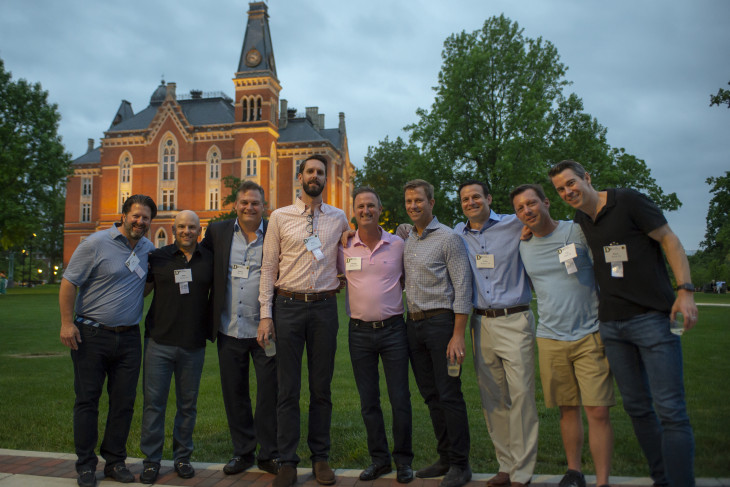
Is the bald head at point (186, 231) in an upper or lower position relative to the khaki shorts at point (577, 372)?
upper

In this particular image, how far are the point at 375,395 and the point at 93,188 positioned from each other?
2682 inches

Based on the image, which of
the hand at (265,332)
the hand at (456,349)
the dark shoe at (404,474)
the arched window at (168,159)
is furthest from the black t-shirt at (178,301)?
the arched window at (168,159)

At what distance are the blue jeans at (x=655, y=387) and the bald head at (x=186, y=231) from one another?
3.59 metres

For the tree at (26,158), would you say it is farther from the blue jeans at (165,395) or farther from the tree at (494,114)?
the blue jeans at (165,395)

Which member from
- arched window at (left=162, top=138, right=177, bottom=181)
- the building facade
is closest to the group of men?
the building facade

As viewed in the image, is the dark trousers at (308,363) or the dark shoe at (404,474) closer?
the dark shoe at (404,474)

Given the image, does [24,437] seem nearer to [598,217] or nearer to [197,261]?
[197,261]

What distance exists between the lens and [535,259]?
167 inches

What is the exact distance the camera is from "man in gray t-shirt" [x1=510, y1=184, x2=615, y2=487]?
3961 mm

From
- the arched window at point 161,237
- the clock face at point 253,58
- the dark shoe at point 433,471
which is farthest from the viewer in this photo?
the clock face at point 253,58

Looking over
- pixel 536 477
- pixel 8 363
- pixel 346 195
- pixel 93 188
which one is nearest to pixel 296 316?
pixel 536 477

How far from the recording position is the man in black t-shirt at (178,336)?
4.60 m

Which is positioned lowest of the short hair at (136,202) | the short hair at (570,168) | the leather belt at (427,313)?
the leather belt at (427,313)

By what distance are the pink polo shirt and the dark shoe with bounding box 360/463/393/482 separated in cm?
125
